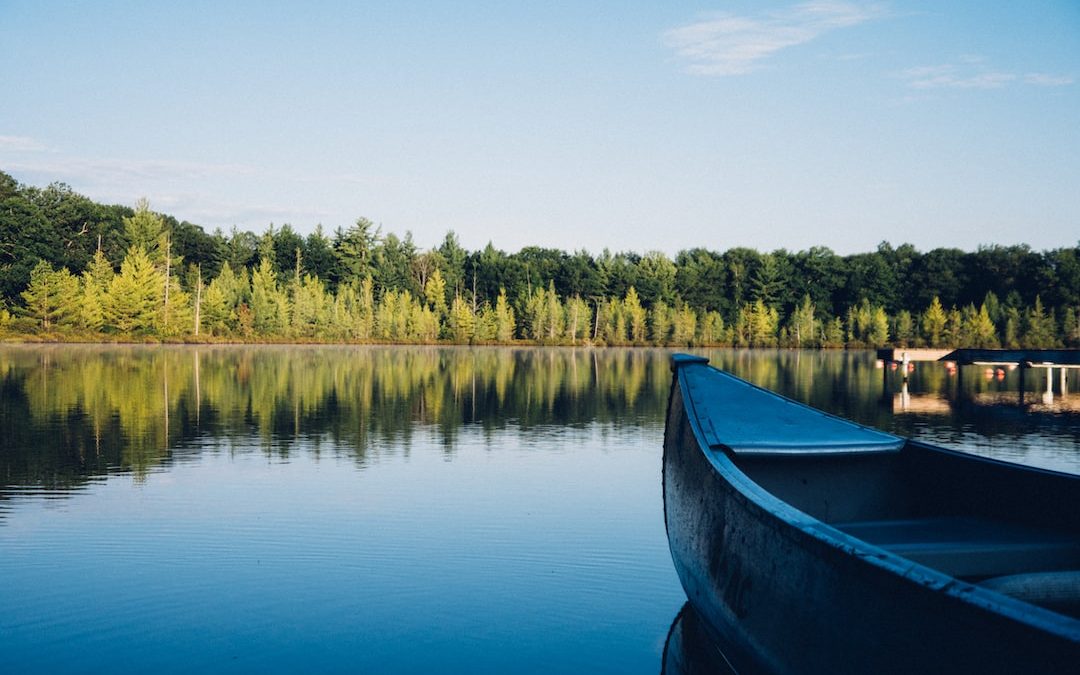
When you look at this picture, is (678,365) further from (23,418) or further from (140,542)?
(23,418)

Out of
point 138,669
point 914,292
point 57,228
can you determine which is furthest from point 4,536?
point 914,292

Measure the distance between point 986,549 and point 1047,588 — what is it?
842 mm

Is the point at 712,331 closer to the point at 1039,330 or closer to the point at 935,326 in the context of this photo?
the point at 935,326

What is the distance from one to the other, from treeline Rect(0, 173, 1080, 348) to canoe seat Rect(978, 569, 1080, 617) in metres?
78.2

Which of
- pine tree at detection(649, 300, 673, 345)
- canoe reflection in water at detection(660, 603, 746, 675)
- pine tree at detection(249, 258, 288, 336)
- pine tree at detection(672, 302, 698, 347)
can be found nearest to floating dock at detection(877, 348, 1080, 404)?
canoe reflection in water at detection(660, 603, 746, 675)

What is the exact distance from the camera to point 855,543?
443 centimetres

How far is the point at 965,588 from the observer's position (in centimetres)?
366

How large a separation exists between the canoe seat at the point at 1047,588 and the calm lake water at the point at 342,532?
8.66 feet

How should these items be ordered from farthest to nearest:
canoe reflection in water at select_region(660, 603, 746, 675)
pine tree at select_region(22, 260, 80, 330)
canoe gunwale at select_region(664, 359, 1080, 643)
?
1. pine tree at select_region(22, 260, 80, 330)
2. canoe reflection in water at select_region(660, 603, 746, 675)
3. canoe gunwale at select_region(664, 359, 1080, 643)

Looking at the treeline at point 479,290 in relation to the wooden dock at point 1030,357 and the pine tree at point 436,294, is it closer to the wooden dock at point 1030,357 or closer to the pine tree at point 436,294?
the pine tree at point 436,294

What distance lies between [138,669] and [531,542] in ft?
15.6

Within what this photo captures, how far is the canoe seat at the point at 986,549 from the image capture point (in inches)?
241

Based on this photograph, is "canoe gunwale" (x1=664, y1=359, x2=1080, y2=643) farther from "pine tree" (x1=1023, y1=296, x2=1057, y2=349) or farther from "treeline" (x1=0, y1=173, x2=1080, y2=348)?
"pine tree" (x1=1023, y1=296, x2=1057, y2=349)

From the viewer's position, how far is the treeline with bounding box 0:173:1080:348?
79062 millimetres
